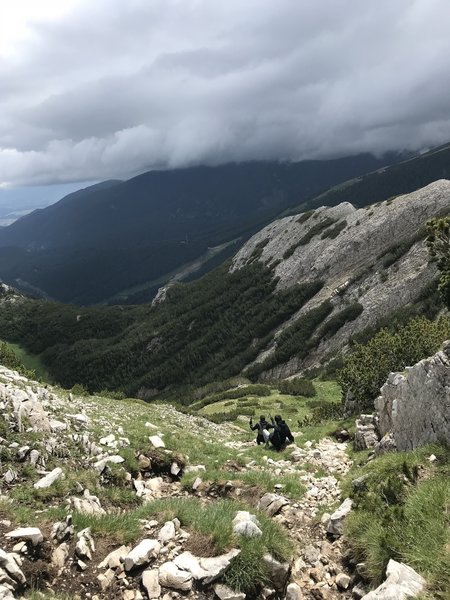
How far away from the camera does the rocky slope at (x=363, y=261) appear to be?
4498 inches

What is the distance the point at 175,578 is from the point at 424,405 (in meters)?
13.0

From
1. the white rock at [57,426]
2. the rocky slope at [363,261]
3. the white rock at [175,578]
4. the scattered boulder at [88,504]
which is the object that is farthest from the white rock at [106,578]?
the rocky slope at [363,261]

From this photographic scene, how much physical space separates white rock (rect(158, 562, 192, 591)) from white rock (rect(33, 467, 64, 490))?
Answer: 20.4 ft

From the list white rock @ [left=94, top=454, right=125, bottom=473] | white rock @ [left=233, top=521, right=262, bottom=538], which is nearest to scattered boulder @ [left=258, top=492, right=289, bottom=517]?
white rock @ [left=233, top=521, right=262, bottom=538]

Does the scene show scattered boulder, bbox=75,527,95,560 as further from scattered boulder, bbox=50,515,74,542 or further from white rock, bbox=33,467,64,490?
white rock, bbox=33,467,64,490

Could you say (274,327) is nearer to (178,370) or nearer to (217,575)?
(178,370)

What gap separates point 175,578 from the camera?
8.70 meters

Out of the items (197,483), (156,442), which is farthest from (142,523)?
(156,442)

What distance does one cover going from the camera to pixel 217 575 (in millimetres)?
8844

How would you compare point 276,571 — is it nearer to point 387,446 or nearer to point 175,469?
point 175,469

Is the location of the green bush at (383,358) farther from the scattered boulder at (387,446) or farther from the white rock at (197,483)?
the white rock at (197,483)

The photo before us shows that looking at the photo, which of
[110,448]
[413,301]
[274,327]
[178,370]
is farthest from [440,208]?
[110,448]

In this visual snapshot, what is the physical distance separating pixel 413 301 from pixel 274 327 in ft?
225

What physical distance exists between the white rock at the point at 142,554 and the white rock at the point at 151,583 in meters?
0.33
